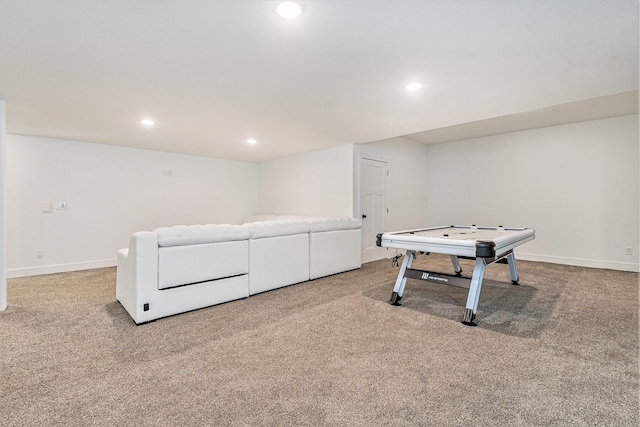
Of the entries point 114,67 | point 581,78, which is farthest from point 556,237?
point 114,67

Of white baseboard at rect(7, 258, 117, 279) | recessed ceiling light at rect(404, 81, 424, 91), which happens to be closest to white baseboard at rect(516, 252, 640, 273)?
recessed ceiling light at rect(404, 81, 424, 91)

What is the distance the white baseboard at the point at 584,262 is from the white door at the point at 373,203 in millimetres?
2676

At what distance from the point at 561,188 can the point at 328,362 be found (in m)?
5.54

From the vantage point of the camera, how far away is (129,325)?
8.57ft

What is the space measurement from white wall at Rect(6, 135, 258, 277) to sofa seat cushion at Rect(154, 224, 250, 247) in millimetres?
3129

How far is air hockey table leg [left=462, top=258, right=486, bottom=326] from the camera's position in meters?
2.59

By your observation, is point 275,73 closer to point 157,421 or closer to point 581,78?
point 157,421

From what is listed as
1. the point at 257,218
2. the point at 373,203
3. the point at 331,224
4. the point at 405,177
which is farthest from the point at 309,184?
the point at 405,177

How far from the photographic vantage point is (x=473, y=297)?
104 inches

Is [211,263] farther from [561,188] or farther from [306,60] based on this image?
[561,188]

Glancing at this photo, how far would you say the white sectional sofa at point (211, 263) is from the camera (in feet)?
8.77

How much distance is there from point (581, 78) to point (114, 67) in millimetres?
3887

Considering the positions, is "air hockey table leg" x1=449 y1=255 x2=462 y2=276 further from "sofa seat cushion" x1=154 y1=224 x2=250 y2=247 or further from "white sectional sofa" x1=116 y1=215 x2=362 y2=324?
"sofa seat cushion" x1=154 y1=224 x2=250 y2=247

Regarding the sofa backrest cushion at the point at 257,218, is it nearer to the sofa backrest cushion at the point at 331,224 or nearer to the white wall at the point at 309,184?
the white wall at the point at 309,184
